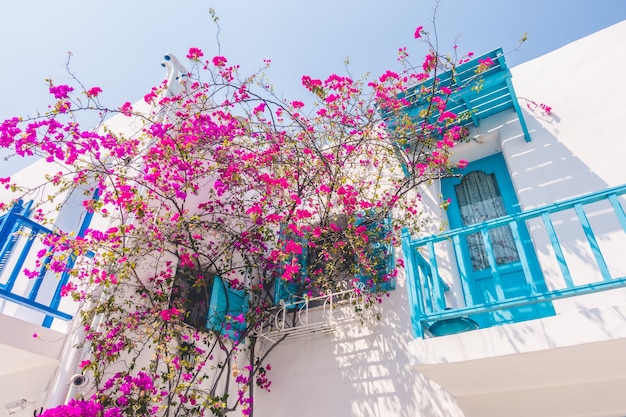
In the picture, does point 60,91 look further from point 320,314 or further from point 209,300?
point 320,314

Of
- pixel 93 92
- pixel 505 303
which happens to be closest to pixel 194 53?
pixel 93 92

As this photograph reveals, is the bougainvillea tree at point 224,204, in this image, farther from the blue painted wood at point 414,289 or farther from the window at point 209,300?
the blue painted wood at point 414,289

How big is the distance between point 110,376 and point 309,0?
Result: 6109mm

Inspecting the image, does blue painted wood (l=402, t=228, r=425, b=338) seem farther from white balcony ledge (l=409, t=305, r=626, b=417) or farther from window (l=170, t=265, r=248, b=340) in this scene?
window (l=170, t=265, r=248, b=340)

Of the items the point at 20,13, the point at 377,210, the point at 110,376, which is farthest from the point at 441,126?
the point at 20,13

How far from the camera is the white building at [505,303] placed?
3398 mm

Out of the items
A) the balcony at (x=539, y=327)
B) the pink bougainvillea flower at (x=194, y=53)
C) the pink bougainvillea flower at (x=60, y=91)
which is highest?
the pink bougainvillea flower at (x=194, y=53)

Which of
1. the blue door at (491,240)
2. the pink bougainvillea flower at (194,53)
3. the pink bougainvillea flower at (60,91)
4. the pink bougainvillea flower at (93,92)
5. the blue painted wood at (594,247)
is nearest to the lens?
the blue painted wood at (594,247)

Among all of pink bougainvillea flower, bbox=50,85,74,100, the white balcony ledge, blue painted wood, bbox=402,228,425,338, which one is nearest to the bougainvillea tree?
pink bougainvillea flower, bbox=50,85,74,100

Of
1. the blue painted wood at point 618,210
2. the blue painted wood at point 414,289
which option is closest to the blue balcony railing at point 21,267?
the blue painted wood at point 414,289

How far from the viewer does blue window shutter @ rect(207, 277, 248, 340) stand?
227 inches

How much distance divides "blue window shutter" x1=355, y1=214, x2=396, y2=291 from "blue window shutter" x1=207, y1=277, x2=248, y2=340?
76.9 inches

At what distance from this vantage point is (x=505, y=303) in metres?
3.35

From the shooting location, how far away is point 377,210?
5.98 meters
